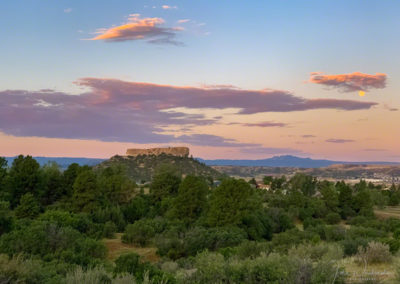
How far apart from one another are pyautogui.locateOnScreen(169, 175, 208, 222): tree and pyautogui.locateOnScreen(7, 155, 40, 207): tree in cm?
1777

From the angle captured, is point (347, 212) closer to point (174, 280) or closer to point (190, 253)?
point (190, 253)

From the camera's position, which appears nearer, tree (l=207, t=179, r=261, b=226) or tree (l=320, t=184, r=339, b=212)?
tree (l=207, t=179, r=261, b=226)

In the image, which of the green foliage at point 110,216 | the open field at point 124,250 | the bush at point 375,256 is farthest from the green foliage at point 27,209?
the bush at point 375,256

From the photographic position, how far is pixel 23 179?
45594mm

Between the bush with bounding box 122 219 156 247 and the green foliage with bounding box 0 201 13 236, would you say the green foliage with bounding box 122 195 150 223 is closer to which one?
the bush with bounding box 122 219 156 247

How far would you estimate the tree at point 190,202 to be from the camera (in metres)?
43.4

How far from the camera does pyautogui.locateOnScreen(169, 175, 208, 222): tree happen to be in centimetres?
4341

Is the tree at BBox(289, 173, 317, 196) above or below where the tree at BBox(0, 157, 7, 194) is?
below

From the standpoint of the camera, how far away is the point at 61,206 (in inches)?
1796

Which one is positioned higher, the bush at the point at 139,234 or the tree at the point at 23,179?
the tree at the point at 23,179

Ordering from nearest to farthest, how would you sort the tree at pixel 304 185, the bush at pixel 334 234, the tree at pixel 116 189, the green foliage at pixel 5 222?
1. the bush at pixel 334 234
2. the green foliage at pixel 5 222
3. the tree at pixel 116 189
4. the tree at pixel 304 185

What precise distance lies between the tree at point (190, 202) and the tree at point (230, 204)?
3.19m

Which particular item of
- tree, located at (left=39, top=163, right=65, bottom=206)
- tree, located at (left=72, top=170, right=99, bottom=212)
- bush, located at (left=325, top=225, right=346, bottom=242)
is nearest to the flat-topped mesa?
tree, located at (left=39, top=163, right=65, bottom=206)

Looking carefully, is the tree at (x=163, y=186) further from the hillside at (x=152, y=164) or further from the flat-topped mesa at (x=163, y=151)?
the flat-topped mesa at (x=163, y=151)
